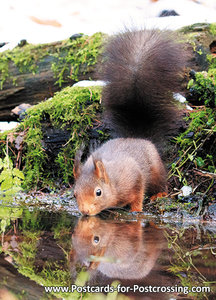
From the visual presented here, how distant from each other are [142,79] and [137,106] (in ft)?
1.00

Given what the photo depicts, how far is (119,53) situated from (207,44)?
5.22 feet

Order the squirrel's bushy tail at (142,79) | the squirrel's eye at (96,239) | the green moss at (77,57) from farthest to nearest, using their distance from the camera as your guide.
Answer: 1. the green moss at (77,57)
2. the squirrel's bushy tail at (142,79)
3. the squirrel's eye at (96,239)

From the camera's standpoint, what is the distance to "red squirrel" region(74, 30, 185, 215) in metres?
4.02

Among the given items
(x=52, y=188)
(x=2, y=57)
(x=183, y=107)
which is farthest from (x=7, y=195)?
(x=2, y=57)

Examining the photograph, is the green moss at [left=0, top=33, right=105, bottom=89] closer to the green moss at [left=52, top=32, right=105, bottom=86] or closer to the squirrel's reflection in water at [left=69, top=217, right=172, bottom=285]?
the green moss at [left=52, top=32, right=105, bottom=86]

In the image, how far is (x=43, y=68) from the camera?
6.24 meters

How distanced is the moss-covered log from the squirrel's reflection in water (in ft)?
11.1

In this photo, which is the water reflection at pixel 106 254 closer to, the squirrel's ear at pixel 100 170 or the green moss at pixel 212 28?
the squirrel's ear at pixel 100 170

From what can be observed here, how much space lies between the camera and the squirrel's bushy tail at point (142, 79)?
4191 millimetres

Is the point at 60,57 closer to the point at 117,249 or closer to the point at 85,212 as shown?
the point at 85,212

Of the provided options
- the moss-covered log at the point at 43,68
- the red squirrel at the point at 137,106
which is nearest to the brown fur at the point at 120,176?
the red squirrel at the point at 137,106

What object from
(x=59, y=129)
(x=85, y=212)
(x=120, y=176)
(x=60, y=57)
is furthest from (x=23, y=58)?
(x=85, y=212)

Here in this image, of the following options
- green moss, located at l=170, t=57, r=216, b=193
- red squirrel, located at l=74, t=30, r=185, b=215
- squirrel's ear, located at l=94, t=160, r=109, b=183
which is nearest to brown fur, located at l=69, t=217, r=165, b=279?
squirrel's ear, located at l=94, t=160, r=109, b=183

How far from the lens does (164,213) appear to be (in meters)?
3.61
